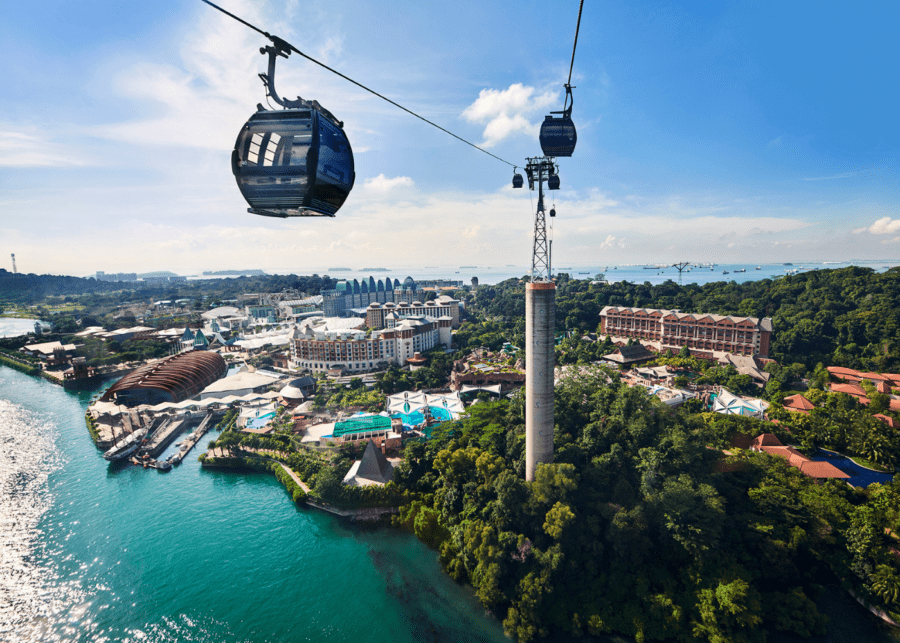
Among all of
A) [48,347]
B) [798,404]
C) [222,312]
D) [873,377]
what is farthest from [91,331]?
[873,377]

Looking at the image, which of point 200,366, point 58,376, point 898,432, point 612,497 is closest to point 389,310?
point 200,366

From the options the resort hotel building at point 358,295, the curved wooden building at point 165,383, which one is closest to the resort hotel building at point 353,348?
the curved wooden building at point 165,383

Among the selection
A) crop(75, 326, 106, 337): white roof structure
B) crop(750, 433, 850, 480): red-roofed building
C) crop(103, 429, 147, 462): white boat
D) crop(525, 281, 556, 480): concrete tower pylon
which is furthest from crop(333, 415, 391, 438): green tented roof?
crop(75, 326, 106, 337): white roof structure

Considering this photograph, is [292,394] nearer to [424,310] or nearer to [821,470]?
[424,310]

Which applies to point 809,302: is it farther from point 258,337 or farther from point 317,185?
point 258,337

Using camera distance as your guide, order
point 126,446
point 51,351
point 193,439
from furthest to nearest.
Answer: point 51,351
point 193,439
point 126,446

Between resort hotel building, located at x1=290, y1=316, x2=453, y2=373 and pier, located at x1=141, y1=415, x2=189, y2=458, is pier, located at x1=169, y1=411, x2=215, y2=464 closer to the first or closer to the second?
pier, located at x1=141, y1=415, x2=189, y2=458
